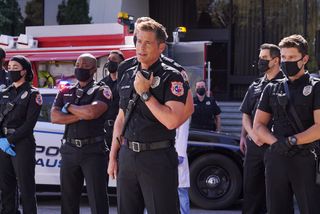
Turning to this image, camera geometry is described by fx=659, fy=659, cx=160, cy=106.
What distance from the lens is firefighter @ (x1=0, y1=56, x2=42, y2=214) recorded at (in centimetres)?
682

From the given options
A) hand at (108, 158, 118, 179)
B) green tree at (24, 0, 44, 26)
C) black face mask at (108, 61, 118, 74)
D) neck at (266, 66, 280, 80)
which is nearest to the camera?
hand at (108, 158, 118, 179)

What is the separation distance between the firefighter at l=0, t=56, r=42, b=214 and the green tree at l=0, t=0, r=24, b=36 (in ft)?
33.6

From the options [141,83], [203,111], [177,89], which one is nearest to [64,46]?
[203,111]

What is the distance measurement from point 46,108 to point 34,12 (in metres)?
11.5

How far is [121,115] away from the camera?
5.07 metres

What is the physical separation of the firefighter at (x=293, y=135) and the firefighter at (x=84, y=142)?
1.70 m

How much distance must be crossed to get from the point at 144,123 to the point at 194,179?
4.33 metres

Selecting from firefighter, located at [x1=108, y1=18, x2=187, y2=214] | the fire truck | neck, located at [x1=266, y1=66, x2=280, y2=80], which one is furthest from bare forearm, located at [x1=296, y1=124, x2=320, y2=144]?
the fire truck

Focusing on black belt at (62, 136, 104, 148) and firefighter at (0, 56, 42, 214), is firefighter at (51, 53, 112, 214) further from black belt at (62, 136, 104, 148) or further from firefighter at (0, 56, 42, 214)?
firefighter at (0, 56, 42, 214)

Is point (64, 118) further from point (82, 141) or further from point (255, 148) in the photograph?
point (255, 148)

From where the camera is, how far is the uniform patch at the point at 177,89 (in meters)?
4.70

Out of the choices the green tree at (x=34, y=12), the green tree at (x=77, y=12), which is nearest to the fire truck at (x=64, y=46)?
the green tree at (x=77, y=12)

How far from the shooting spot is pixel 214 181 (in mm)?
9023

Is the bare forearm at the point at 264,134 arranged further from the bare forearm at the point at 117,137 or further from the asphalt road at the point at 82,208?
the asphalt road at the point at 82,208
